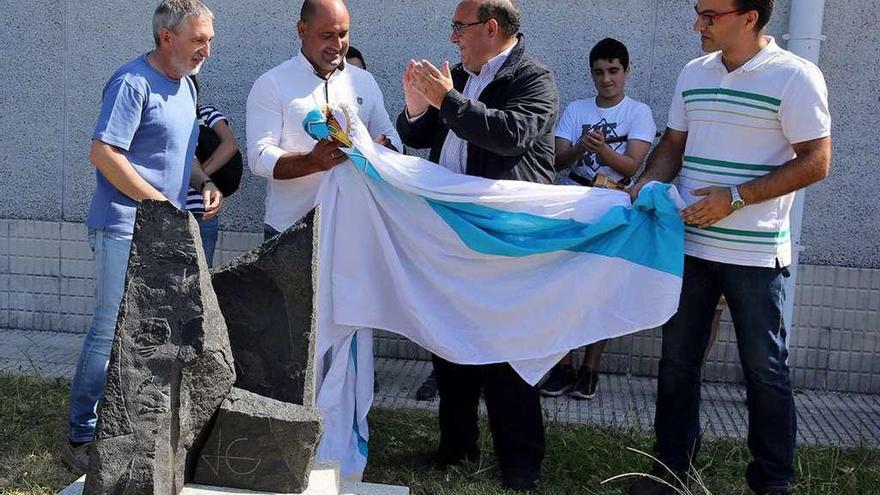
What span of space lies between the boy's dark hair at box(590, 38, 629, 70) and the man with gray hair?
7.88ft

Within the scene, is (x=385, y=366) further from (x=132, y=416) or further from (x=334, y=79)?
(x=132, y=416)

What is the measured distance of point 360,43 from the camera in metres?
6.32

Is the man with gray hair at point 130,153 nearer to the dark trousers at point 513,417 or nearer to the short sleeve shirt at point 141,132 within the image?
the short sleeve shirt at point 141,132

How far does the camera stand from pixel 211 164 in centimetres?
532

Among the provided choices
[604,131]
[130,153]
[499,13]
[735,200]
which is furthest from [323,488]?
[604,131]

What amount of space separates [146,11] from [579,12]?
9.13 ft

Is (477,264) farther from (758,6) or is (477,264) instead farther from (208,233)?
(208,233)

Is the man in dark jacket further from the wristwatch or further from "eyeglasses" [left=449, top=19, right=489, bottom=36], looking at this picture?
the wristwatch

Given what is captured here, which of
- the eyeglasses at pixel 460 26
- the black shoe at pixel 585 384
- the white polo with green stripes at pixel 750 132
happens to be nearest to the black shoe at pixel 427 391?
the black shoe at pixel 585 384

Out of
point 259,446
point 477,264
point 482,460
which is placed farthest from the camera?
point 482,460

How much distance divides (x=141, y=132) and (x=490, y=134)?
1.45 meters

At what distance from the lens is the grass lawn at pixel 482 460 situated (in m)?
4.28

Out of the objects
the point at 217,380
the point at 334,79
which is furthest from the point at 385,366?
the point at 217,380

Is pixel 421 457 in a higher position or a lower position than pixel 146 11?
lower
